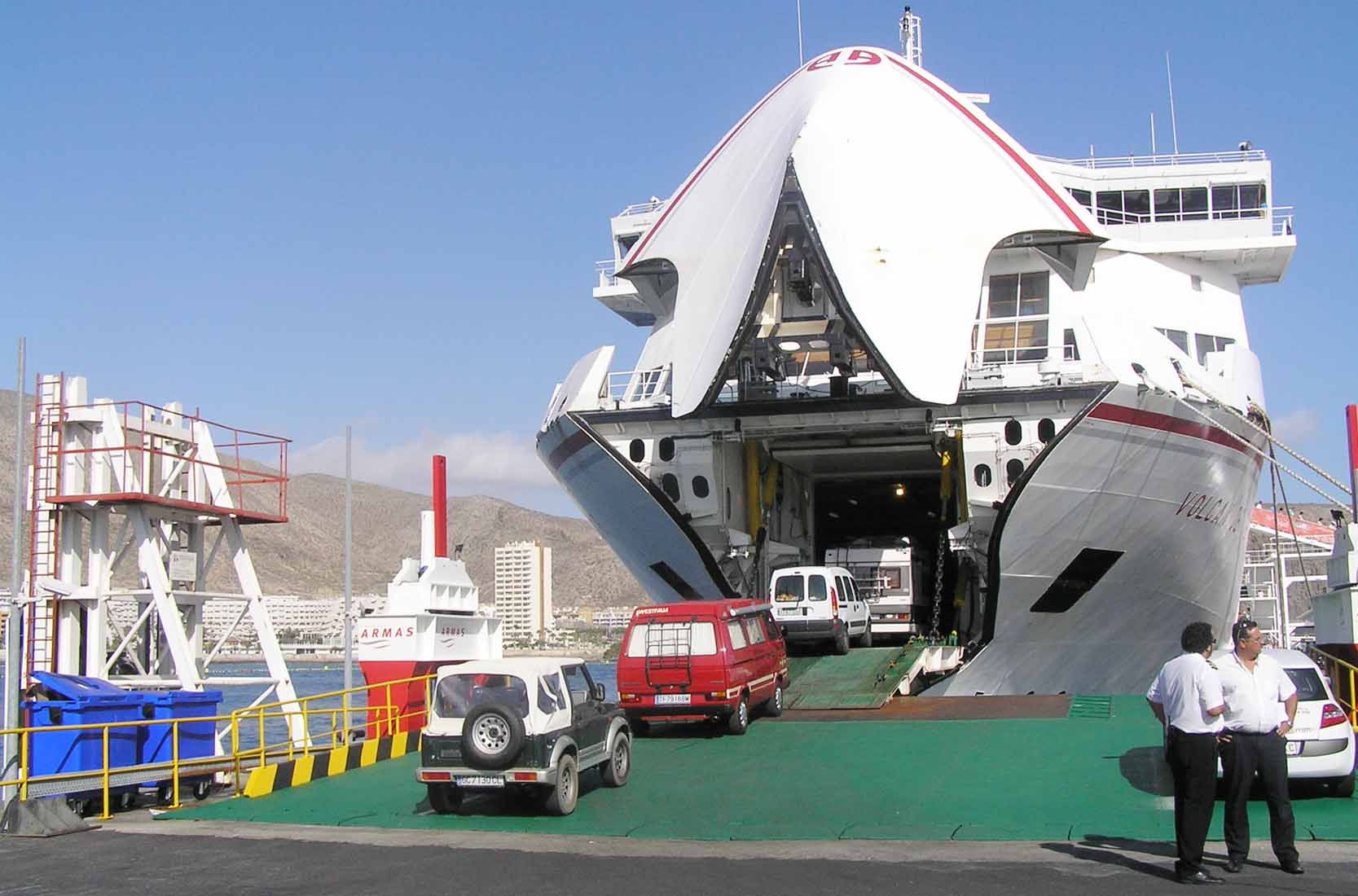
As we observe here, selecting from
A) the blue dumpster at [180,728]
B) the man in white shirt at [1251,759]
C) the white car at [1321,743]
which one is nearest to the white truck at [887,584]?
the blue dumpster at [180,728]

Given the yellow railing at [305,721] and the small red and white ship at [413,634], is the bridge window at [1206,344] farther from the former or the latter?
the yellow railing at [305,721]

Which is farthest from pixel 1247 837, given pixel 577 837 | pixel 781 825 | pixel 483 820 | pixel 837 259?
pixel 837 259

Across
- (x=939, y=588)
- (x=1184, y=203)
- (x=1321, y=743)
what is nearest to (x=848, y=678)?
(x=939, y=588)

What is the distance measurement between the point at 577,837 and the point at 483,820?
1328 mm

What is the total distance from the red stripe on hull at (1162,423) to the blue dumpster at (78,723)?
12309 millimetres

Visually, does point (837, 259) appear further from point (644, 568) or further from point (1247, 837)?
point (1247, 837)

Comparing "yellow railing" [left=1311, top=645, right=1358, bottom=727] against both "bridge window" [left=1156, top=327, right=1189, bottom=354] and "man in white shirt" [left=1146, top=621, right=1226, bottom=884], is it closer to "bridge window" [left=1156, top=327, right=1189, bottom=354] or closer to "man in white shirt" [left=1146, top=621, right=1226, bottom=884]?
"man in white shirt" [left=1146, top=621, right=1226, bottom=884]

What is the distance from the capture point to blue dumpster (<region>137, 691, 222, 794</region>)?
42.9ft

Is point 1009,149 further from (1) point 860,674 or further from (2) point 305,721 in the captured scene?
(2) point 305,721

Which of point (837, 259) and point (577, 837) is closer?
point (577, 837)

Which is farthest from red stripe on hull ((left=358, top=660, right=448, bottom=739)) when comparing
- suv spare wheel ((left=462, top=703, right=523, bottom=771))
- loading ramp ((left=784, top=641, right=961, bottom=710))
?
suv spare wheel ((left=462, top=703, right=523, bottom=771))

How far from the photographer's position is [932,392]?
672 inches

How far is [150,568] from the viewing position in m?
15.7

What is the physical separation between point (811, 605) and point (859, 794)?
9734mm
